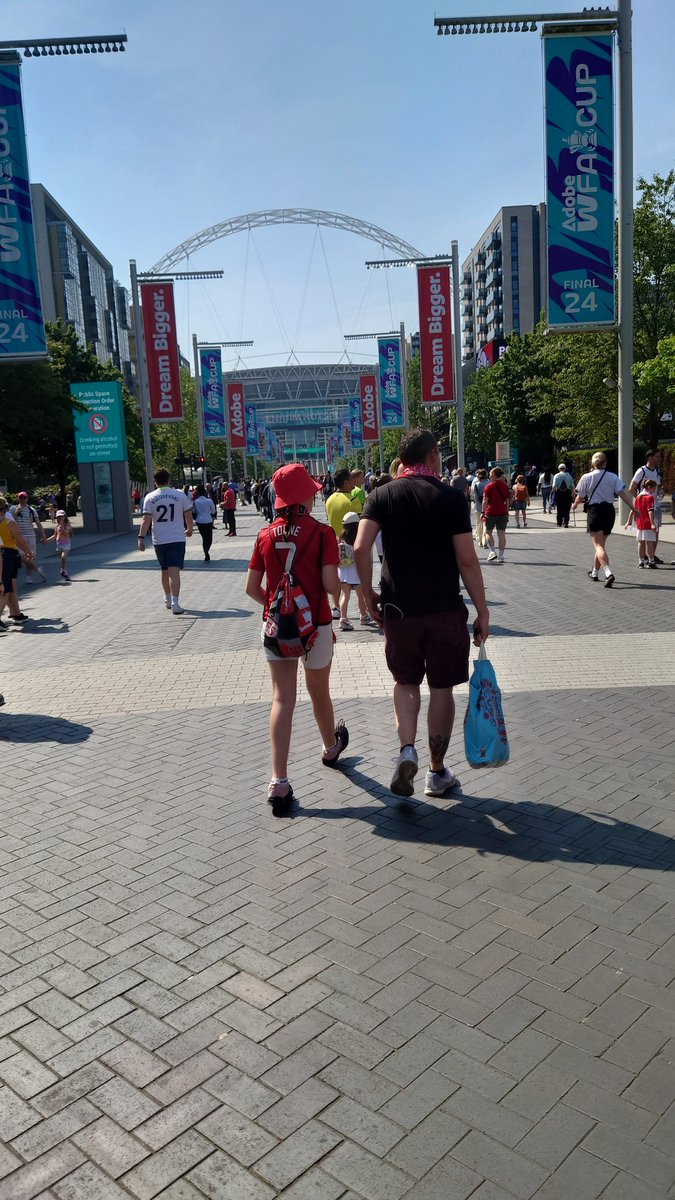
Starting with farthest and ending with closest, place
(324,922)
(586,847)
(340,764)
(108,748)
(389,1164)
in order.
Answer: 1. (108,748)
2. (340,764)
3. (586,847)
4. (324,922)
5. (389,1164)

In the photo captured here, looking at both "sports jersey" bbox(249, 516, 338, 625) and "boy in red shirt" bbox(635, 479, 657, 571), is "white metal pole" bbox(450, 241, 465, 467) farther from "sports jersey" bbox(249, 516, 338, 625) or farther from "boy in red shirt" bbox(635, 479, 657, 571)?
"sports jersey" bbox(249, 516, 338, 625)

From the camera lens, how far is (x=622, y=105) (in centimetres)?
1958

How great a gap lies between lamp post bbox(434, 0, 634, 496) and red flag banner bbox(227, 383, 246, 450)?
33815mm

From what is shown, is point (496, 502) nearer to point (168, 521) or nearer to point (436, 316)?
point (168, 521)

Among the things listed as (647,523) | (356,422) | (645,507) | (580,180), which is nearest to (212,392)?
(356,422)

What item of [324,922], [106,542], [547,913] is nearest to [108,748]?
[324,922]

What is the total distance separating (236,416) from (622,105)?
3596 cm

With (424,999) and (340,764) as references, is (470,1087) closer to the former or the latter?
(424,999)

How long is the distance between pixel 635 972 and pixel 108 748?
401 cm

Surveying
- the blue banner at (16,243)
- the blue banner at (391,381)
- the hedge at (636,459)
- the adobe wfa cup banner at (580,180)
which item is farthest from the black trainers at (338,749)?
the blue banner at (391,381)

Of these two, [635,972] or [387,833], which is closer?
[635,972]

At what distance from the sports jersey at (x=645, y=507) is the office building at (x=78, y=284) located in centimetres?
7132

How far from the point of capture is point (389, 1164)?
2.44m

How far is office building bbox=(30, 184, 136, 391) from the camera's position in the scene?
91500 millimetres
